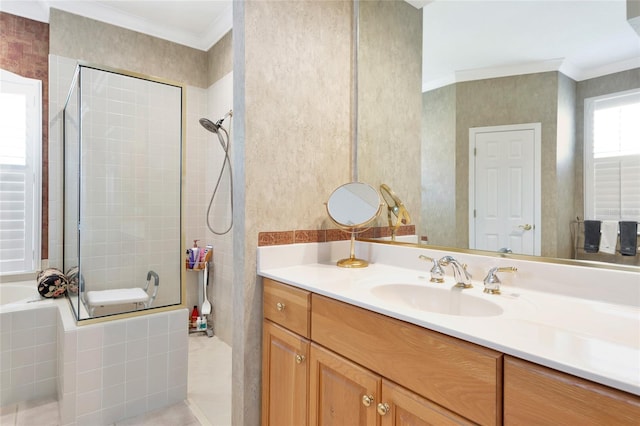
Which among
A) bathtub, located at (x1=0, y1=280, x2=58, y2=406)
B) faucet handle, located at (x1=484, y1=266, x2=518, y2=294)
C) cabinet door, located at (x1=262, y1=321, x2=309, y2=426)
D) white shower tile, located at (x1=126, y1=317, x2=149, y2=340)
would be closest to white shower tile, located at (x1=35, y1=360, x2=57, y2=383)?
bathtub, located at (x1=0, y1=280, x2=58, y2=406)

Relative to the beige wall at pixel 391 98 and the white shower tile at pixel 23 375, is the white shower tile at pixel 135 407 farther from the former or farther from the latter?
the beige wall at pixel 391 98

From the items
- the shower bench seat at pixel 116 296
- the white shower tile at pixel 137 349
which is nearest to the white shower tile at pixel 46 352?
the shower bench seat at pixel 116 296

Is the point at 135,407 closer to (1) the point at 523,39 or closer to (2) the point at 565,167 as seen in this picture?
(2) the point at 565,167

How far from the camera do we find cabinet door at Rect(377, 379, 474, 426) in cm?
80

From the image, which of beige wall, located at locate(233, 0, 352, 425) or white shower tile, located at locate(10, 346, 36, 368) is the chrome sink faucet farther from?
white shower tile, located at locate(10, 346, 36, 368)

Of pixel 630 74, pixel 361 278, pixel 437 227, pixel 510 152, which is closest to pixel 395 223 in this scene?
pixel 437 227

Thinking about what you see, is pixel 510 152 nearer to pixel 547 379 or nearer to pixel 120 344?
pixel 547 379

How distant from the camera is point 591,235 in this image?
1085 millimetres

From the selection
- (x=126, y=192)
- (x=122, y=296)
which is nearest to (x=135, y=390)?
(x=122, y=296)

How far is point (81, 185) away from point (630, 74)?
2630 millimetres

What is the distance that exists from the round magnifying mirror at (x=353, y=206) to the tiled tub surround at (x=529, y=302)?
0.16m

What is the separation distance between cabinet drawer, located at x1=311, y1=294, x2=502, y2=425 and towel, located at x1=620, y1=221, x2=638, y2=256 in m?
0.64

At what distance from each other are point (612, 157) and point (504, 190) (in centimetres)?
33

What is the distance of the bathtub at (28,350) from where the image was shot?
2.09 metres
